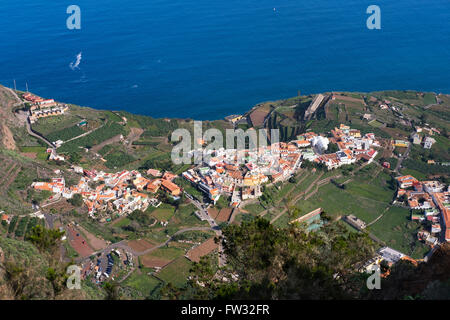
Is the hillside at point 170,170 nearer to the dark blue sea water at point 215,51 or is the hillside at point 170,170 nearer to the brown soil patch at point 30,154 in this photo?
the brown soil patch at point 30,154

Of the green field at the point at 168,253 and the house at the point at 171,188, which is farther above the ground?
the house at the point at 171,188

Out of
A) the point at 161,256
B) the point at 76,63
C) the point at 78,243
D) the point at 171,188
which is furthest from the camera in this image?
the point at 76,63

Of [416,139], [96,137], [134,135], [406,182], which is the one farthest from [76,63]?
[406,182]

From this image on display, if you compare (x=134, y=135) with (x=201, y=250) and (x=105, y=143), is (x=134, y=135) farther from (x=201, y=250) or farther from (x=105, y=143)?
(x=201, y=250)

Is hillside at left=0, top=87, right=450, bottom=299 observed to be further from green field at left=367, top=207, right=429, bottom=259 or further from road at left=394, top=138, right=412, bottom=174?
road at left=394, top=138, right=412, bottom=174

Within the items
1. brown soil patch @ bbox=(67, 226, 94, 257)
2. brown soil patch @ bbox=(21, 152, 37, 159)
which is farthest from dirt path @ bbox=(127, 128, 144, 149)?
brown soil patch @ bbox=(67, 226, 94, 257)

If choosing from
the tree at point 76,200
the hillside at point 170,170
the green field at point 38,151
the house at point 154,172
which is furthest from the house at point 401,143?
the green field at point 38,151

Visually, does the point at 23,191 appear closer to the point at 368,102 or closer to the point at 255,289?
the point at 255,289
